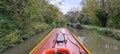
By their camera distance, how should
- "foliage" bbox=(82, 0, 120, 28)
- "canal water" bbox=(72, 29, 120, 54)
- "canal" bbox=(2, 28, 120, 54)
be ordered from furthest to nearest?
"foliage" bbox=(82, 0, 120, 28)
"canal water" bbox=(72, 29, 120, 54)
"canal" bbox=(2, 28, 120, 54)

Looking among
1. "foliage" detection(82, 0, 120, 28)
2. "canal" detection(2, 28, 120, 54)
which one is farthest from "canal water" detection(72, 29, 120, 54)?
"foliage" detection(82, 0, 120, 28)

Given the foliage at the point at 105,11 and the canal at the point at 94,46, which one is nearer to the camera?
the canal at the point at 94,46

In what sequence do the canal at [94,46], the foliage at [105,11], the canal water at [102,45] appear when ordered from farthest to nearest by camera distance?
the foliage at [105,11], the canal water at [102,45], the canal at [94,46]

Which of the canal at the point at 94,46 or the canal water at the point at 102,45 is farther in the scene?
the canal water at the point at 102,45

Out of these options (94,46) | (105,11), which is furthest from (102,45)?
(105,11)

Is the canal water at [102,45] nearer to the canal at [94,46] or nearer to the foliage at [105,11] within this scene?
the canal at [94,46]

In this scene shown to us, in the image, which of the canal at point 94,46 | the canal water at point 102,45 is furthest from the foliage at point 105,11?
the canal at point 94,46

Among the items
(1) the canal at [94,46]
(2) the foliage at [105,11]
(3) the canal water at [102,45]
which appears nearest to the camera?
(1) the canal at [94,46]

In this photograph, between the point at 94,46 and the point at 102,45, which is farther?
the point at 102,45

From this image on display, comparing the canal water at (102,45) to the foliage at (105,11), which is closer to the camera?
the canal water at (102,45)

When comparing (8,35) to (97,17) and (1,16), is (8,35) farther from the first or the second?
(97,17)

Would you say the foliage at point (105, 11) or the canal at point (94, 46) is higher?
the foliage at point (105, 11)

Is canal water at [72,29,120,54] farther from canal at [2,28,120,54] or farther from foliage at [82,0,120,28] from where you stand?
foliage at [82,0,120,28]

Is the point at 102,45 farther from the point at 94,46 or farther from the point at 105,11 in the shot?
the point at 105,11
